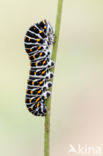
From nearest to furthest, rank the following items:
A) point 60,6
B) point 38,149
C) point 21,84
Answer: point 60,6
point 38,149
point 21,84

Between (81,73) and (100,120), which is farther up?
(81,73)

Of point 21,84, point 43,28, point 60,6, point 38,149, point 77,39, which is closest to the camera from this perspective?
point 60,6


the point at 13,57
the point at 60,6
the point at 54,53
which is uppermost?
the point at 13,57

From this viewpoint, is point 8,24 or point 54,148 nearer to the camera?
point 54,148

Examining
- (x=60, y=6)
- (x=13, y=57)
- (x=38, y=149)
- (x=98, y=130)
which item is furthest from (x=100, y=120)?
(x=60, y=6)

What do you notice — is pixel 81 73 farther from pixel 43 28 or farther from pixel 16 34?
pixel 43 28

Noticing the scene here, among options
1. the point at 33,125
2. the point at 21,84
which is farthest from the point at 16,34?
the point at 33,125
